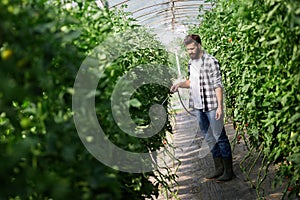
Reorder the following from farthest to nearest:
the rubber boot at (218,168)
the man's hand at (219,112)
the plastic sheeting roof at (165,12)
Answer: the plastic sheeting roof at (165,12), the rubber boot at (218,168), the man's hand at (219,112)

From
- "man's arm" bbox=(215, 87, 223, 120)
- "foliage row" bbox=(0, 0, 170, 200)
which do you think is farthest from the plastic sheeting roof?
"foliage row" bbox=(0, 0, 170, 200)

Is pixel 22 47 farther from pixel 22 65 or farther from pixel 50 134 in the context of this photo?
pixel 50 134

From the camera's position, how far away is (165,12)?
10211mm

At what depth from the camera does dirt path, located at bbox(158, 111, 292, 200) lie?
3713 millimetres

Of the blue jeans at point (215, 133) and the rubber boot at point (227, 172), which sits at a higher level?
the blue jeans at point (215, 133)

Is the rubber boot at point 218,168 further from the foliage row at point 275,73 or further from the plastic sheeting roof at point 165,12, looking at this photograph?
the plastic sheeting roof at point 165,12

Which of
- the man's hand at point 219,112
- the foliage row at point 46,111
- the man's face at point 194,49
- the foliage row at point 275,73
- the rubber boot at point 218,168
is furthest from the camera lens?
the rubber boot at point 218,168

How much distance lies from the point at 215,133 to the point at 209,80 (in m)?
0.49

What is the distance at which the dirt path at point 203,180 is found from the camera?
12.2 ft

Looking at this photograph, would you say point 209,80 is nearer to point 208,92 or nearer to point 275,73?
point 208,92

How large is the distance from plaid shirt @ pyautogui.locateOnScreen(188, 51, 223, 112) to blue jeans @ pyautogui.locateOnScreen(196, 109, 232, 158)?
9 centimetres

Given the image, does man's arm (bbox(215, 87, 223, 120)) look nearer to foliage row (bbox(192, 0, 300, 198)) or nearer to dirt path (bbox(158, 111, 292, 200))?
dirt path (bbox(158, 111, 292, 200))

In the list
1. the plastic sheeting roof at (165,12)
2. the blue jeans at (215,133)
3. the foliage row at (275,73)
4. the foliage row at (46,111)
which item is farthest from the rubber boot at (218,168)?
the plastic sheeting roof at (165,12)

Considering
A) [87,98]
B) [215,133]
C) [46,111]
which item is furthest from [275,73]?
[215,133]
